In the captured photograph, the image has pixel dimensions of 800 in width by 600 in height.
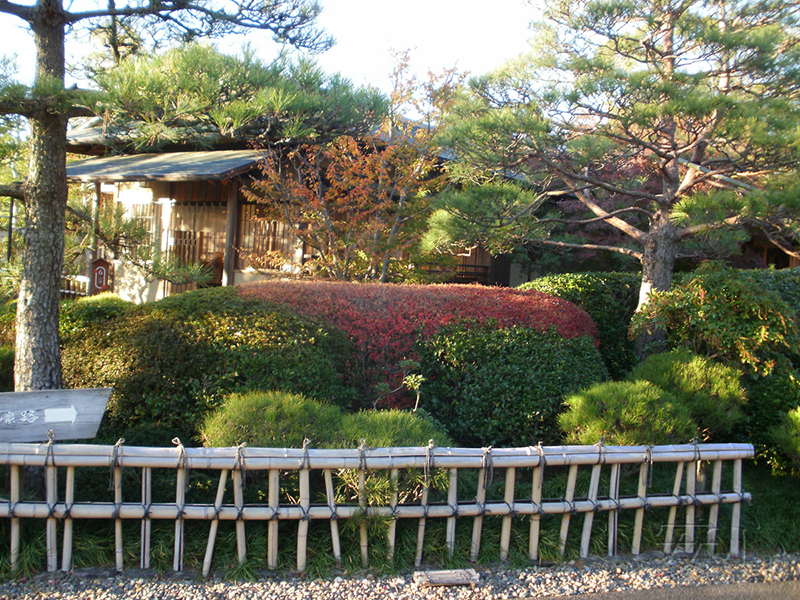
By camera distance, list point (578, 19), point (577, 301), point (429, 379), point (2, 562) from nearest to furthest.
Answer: point (2, 562) < point (429, 379) < point (578, 19) < point (577, 301)

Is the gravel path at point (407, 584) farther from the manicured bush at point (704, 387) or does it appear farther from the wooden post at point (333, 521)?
the manicured bush at point (704, 387)

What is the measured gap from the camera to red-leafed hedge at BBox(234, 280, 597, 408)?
519cm

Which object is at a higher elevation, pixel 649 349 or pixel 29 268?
pixel 29 268

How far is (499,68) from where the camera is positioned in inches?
248

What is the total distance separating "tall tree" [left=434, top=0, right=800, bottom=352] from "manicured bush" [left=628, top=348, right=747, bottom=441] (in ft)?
4.35

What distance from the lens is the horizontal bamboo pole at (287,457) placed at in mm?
3238

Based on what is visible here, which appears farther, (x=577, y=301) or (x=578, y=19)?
(x=577, y=301)

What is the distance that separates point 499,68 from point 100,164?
8.58 metres

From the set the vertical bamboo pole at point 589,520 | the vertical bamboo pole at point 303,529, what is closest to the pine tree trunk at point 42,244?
the vertical bamboo pole at point 303,529

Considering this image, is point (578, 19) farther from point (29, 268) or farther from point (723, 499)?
point (29, 268)

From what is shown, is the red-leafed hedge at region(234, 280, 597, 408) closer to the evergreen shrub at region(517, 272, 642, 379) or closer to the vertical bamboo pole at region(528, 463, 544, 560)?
the evergreen shrub at region(517, 272, 642, 379)

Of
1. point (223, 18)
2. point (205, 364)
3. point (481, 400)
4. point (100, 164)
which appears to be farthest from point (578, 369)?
point (100, 164)

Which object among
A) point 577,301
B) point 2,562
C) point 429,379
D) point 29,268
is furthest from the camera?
point 577,301

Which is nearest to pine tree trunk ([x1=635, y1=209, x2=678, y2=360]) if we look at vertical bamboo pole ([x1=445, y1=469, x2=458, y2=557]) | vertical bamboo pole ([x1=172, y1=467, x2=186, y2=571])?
vertical bamboo pole ([x1=445, y1=469, x2=458, y2=557])
